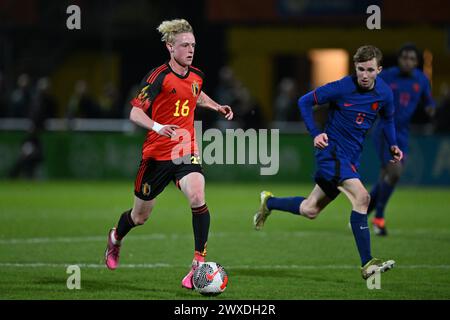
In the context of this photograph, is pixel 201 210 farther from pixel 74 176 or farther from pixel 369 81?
pixel 74 176

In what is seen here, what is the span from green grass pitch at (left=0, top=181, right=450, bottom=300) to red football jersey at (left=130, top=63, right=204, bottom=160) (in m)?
1.19

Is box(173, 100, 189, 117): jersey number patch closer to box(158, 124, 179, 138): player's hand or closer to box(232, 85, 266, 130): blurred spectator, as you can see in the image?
box(158, 124, 179, 138): player's hand

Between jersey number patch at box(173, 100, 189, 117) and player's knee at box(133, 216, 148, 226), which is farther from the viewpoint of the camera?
player's knee at box(133, 216, 148, 226)

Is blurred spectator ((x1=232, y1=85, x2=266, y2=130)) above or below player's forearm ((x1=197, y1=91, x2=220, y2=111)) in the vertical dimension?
above

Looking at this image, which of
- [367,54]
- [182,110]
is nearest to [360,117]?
[367,54]

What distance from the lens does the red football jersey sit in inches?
362

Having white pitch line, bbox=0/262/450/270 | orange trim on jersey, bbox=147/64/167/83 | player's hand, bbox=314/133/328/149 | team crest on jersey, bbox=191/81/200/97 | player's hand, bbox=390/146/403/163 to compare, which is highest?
orange trim on jersey, bbox=147/64/167/83

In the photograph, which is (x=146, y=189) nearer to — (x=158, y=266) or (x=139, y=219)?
(x=139, y=219)

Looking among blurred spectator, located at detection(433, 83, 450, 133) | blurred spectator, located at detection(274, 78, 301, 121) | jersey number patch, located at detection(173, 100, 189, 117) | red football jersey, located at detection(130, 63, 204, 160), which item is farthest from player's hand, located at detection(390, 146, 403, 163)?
blurred spectator, located at detection(274, 78, 301, 121)

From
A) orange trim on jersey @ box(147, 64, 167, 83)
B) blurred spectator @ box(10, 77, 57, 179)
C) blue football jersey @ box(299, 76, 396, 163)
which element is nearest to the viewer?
orange trim on jersey @ box(147, 64, 167, 83)

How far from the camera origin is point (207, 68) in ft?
97.7

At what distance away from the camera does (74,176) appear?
938 inches

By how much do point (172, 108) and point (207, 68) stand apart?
20.6 m
